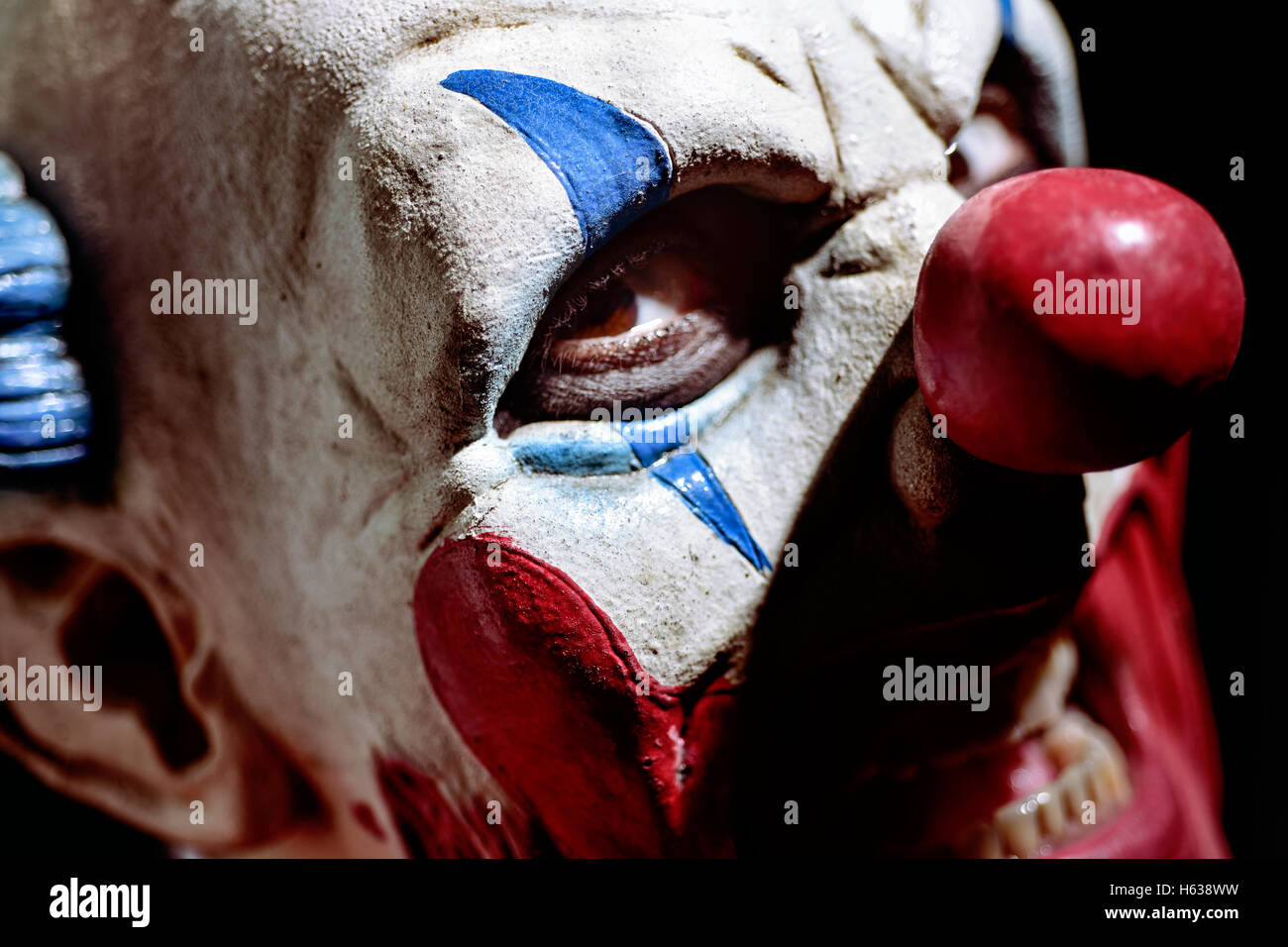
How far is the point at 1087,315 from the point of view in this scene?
2.22 ft

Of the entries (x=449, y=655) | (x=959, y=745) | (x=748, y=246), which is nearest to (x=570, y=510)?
(x=449, y=655)

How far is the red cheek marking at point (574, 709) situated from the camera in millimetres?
880

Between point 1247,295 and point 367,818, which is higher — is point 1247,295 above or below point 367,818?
above

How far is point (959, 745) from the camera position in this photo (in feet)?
3.44

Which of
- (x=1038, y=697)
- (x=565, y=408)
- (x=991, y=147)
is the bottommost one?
(x=1038, y=697)

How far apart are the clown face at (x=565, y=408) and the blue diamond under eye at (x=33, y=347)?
26 mm

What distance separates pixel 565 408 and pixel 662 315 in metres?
0.12

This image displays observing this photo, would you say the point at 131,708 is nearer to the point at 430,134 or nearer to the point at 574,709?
the point at 574,709

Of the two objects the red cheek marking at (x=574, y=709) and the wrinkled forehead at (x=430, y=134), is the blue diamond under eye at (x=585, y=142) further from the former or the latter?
the red cheek marking at (x=574, y=709)

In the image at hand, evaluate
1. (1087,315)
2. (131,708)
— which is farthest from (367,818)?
(1087,315)

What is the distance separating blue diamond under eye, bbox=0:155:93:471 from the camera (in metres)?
1.04

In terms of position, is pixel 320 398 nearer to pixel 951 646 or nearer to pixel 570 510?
pixel 570 510

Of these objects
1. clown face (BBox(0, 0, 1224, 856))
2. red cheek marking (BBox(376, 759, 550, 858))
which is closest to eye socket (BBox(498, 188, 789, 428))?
clown face (BBox(0, 0, 1224, 856))

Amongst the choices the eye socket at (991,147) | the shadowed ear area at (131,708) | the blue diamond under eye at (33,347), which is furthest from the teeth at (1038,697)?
the blue diamond under eye at (33,347)
